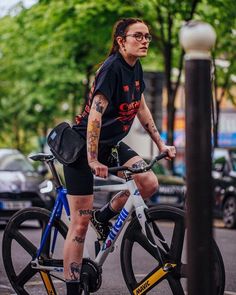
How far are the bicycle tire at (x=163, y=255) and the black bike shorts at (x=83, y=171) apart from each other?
36 centimetres

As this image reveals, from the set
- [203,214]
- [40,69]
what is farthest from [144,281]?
[40,69]

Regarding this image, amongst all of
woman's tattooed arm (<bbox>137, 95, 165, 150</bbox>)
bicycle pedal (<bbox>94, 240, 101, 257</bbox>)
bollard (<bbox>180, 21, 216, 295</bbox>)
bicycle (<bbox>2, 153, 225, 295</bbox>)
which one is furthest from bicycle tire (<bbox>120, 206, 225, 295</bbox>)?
bollard (<bbox>180, 21, 216, 295</bbox>)

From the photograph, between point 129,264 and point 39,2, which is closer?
point 129,264

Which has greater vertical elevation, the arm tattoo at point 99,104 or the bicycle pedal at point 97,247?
the arm tattoo at point 99,104

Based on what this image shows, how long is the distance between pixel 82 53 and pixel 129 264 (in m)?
22.9

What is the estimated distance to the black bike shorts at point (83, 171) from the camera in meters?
6.05

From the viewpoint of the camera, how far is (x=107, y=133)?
239 inches

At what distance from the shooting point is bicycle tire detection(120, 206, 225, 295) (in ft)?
18.9

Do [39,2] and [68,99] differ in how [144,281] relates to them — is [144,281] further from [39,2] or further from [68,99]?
[68,99]

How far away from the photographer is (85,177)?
→ 605cm

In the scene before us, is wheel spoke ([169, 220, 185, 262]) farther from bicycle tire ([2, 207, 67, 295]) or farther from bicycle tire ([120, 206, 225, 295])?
bicycle tire ([2, 207, 67, 295])

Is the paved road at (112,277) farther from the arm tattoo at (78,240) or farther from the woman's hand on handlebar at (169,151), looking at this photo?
the woman's hand on handlebar at (169,151)

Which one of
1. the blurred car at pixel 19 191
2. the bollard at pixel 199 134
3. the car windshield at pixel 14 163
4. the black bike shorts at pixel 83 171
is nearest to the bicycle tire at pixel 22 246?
the black bike shorts at pixel 83 171

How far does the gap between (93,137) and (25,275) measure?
4.17 feet
